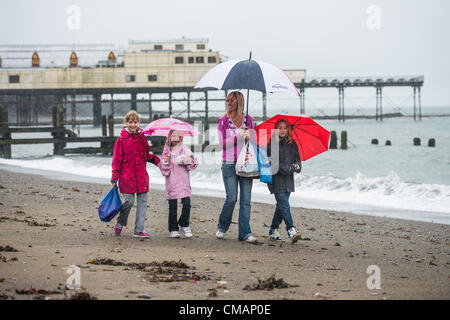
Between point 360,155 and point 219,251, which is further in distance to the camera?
point 360,155

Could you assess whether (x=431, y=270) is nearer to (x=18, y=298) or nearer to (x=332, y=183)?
(x=18, y=298)

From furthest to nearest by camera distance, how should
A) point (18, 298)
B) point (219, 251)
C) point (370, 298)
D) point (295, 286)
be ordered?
point (219, 251) < point (295, 286) < point (370, 298) < point (18, 298)

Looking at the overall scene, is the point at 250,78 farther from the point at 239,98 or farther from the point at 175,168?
the point at 175,168

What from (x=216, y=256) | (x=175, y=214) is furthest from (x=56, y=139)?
(x=216, y=256)

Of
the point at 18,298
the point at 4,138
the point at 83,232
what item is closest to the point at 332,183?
the point at 83,232

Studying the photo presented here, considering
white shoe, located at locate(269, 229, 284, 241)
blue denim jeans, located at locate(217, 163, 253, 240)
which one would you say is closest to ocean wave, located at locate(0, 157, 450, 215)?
white shoe, located at locate(269, 229, 284, 241)

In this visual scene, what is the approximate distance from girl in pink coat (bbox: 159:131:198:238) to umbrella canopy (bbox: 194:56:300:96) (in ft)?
2.95

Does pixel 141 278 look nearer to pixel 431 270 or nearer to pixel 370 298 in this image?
pixel 370 298

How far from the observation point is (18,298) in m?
→ 4.01

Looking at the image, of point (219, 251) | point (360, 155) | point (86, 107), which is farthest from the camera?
point (86, 107)

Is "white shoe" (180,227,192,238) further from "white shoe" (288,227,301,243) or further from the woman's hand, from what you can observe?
the woman's hand

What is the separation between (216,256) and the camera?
592 cm
